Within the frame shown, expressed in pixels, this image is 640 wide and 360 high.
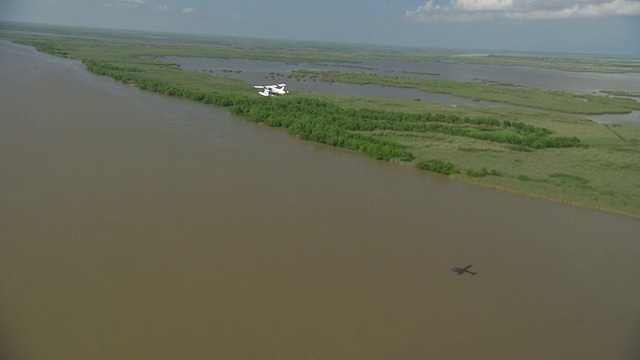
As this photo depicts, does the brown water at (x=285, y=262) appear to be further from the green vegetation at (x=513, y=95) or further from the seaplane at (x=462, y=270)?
the green vegetation at (x=513, y=95)

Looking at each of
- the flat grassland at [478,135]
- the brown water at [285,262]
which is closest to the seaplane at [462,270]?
the brown water at [285,262]

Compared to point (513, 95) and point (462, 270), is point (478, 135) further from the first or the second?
point (513, 95)

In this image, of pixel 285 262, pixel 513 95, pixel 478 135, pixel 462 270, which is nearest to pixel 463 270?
pixel 462 270

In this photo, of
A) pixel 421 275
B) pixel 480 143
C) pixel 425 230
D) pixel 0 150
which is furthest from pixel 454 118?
pixel 0 150

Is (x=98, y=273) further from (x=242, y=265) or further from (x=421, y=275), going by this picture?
(x=421, y=275)

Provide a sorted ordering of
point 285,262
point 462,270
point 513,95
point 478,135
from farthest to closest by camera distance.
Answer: point 513,95 → point 478,135 → point 462,270 → point 285,262

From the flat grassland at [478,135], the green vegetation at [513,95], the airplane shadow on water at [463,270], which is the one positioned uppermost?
the green vegetation at [513,95]

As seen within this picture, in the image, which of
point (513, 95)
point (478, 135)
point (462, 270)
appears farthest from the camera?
point (513, 95)

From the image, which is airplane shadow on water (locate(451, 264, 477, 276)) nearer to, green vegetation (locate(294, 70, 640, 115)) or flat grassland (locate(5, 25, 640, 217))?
flat grassland (locate(5, 25, 640, 217))
